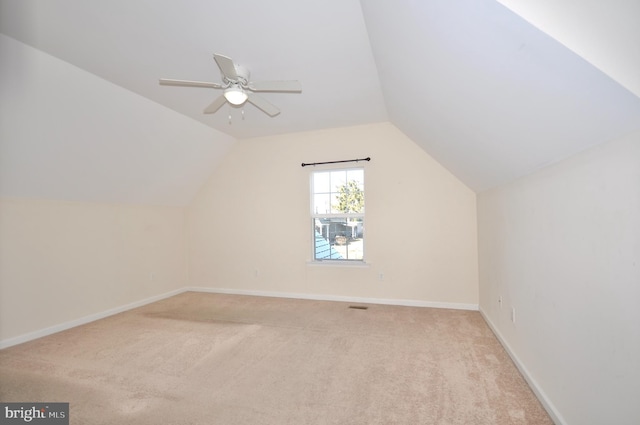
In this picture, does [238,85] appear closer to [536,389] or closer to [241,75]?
[241,75]

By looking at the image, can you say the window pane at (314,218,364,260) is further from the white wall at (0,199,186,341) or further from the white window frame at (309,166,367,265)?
the white wall at (0,199,186,341)

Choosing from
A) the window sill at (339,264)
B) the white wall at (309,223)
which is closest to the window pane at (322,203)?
the white wall at (309,223)

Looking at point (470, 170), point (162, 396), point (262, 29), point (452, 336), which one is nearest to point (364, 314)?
point (452, 336)

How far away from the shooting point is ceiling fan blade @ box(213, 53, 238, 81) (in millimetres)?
1952

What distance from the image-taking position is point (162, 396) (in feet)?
6.79

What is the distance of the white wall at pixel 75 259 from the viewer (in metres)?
3.03

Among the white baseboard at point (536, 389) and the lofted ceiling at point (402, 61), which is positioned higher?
the lofted ceiling at point (402, 61)

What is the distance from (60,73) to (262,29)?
6.17 feet

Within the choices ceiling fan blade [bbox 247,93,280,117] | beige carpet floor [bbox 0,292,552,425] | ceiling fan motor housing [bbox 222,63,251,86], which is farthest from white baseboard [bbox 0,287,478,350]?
ceiling fan motor housing [bbox 222,63,251,86]

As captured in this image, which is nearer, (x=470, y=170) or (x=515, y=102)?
(x=515, y=102)

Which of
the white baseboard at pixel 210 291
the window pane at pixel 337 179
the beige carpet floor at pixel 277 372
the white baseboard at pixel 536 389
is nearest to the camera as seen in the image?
the white baseboard at pixel 536 389

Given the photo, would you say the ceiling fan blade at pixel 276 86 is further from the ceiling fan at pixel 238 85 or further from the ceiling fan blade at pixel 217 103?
the ceiling fan blade at pixel 217 103

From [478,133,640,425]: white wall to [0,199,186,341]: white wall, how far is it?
4.78 metres

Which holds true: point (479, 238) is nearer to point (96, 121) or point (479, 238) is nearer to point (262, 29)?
point (262, 29)
